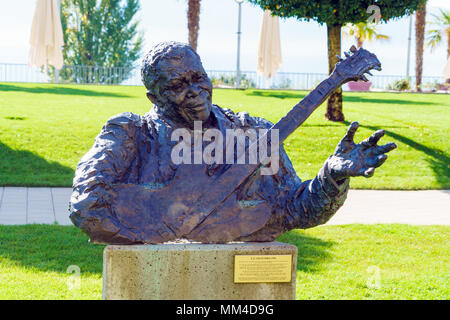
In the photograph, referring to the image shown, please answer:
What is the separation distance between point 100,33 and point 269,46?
15505mm

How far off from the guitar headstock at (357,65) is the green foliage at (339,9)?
8226mm

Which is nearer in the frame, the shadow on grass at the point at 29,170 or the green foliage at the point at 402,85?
the shadow on grass at the point at 29,170

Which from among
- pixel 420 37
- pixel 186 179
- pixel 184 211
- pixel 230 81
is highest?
pixel 420 37

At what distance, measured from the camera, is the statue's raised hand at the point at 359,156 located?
3037mm

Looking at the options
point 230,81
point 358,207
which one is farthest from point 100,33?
point 358,207

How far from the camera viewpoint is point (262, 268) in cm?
360

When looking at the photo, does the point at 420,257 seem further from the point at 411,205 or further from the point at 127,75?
the point at 127,75

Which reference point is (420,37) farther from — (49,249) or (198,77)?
(198,77)

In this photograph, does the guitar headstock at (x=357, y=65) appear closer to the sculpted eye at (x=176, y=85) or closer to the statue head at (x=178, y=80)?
the statue head at (x=178, y=80)

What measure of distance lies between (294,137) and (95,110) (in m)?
4.22

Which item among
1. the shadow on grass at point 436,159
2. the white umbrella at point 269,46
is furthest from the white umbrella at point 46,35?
the shadow on grass at point 436,159

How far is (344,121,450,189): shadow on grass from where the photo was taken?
10.5 meters
